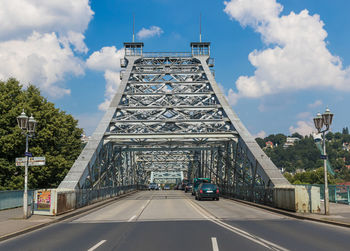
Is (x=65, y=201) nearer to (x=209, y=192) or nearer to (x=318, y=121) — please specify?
(x=318, y=121)

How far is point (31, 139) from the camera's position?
111ft

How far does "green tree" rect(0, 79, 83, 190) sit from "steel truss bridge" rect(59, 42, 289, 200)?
14.5ft

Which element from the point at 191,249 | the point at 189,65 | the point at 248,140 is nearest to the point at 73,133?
the point at 189,65

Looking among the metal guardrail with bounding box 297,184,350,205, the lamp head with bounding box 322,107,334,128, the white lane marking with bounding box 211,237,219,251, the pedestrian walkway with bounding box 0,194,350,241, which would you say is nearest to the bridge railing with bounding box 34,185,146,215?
the pedestrian walkway with bounding box 0,194,350,241

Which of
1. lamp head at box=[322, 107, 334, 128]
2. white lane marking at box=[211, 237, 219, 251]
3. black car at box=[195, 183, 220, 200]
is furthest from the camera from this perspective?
black car at box=[195, 183, 220, 200]

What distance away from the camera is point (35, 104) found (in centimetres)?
3600

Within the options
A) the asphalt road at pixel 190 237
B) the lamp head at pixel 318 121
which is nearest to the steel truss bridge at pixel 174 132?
the lamp head at pixel 318 121

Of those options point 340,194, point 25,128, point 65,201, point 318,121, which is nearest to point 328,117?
point 318,121

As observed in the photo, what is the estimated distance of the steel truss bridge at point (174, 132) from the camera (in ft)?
90.1

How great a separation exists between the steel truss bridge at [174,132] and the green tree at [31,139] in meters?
4.43

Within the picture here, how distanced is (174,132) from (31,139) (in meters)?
13.1

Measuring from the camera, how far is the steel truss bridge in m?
27.5

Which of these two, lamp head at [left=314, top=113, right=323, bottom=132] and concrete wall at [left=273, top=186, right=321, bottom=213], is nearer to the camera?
concrete wall at [left=273, top=186, right=321, bottom=213]

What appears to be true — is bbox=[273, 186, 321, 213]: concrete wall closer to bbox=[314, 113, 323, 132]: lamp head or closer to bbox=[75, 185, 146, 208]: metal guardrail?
bbox=[314, 113, 323, 132]: lamp head
